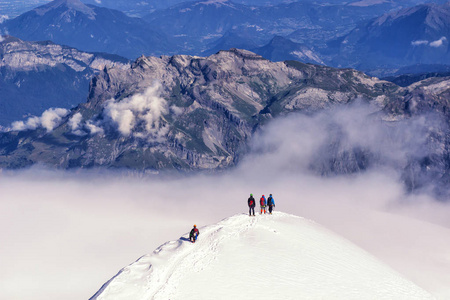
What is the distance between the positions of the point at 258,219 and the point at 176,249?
24864 millimetres

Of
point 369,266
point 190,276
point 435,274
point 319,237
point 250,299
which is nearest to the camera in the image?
point 250,299

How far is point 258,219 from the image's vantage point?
130 m

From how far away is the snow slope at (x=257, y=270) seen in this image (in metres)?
97.8

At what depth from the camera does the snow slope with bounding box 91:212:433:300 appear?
9781cm

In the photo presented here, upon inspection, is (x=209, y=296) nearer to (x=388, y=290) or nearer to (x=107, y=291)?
(x=107, y=291)

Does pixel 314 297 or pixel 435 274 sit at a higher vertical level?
pixel 314 297

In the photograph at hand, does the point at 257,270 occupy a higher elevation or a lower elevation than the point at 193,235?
lower

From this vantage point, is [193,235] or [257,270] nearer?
[257,270]

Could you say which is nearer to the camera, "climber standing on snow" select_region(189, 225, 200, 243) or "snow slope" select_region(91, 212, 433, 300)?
"snow slope" select_region(91, 212, 433, 300)

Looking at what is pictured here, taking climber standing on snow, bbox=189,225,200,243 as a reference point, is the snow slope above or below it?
below

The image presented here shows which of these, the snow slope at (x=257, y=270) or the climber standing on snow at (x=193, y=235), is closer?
the snow slope at (x=257, y=270)

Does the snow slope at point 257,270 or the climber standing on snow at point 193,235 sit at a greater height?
the climber standing on snow at point 193,235

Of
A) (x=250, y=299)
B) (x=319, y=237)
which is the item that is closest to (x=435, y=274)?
(x=319, y=237)

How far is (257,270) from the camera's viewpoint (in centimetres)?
10481
